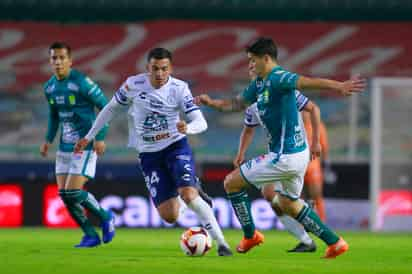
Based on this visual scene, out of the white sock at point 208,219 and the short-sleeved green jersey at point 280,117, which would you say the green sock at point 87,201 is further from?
the short-sleeved green jersey at point 280,117

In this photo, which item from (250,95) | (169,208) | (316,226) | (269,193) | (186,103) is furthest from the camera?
(269,193)

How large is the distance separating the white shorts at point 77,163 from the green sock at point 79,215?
235 millimetres

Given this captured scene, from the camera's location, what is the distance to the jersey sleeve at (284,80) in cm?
865

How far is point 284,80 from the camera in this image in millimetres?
8695

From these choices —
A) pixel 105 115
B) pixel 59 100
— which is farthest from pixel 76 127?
pixel 105 115

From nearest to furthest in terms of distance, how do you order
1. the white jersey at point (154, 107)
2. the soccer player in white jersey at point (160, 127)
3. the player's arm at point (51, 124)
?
the soccer player in white jersey at point (160, 127)
the white jersey at point (154, 107)
the player's arm at point (51, 124)

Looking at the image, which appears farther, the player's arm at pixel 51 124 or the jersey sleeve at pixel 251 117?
the player's arm at pixel 51 124

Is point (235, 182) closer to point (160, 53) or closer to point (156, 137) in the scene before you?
point (156, 137)

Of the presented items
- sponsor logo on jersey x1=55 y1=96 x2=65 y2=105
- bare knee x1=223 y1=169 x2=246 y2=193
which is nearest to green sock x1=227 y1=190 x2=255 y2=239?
bare knee x1=223 y1=169 x2=246 y2=193

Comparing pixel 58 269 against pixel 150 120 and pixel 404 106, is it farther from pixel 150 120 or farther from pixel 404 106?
pixel 404 106

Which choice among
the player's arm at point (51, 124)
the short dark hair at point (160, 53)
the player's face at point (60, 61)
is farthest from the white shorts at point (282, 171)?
the player's arm at point (51, 124)

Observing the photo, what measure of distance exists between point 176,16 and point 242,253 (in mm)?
16668

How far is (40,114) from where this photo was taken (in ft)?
58.1

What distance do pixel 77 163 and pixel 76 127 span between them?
354 millimetres
